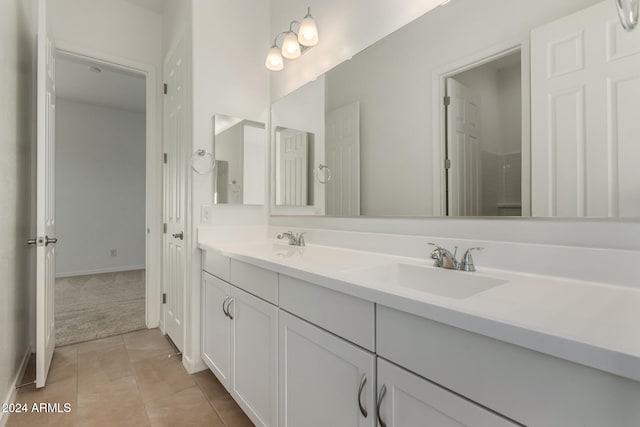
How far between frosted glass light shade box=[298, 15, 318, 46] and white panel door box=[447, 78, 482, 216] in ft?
3.09

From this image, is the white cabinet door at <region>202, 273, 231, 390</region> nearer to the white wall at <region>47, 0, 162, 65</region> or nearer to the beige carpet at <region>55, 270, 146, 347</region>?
the beige carpet at <region>55, 270, 146, 347</region>

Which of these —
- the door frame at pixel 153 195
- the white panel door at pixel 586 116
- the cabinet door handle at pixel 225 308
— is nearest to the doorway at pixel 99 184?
the door frame at pixel 153 195

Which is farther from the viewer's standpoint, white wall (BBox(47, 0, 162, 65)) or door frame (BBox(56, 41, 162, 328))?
door frame (BBox(56, 41, 162, 328))

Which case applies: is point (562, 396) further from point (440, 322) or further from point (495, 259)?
point (495, 259)

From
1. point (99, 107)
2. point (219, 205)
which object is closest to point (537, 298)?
point (219, 205)

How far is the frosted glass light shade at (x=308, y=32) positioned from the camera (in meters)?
1.79

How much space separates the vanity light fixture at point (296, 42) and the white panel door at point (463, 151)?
0.96 meters

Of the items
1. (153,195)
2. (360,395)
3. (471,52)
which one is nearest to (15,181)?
(153,195)

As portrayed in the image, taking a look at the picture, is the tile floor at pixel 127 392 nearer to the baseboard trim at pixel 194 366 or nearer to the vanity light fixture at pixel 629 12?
the baseboard trim at pixel 194 366

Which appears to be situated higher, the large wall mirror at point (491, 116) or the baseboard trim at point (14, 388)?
the large wall mirror at point (491, 116)

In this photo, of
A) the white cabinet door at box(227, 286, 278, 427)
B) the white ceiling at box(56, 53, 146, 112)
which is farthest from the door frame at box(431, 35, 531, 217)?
the white ceiling at box(56, 53, 146, 112)

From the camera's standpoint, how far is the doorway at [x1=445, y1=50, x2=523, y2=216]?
3.49ft

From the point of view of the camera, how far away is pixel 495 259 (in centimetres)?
107

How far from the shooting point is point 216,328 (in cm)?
175
